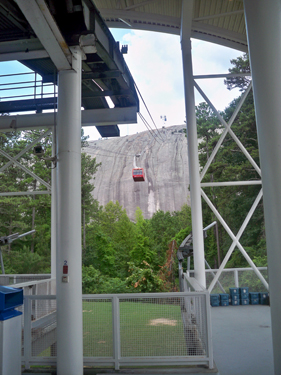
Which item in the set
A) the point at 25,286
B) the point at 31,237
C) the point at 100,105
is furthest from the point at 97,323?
the point at 31,237

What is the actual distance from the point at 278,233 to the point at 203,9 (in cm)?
901

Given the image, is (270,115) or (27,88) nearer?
(270,115)

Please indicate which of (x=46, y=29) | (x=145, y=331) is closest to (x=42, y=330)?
(x=145, y=331)

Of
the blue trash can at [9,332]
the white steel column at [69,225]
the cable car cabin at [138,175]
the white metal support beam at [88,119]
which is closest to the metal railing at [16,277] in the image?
the white metal support beam at [88,119]

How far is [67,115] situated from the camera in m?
5.89

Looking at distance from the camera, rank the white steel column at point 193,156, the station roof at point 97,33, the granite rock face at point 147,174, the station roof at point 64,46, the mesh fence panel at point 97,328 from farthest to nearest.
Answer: the granite rock face at point 147,174
the white steel column at point 193,156
the station roof at point 97,33
the mesh fence panel at point 97,328
the station roof at point 64,46

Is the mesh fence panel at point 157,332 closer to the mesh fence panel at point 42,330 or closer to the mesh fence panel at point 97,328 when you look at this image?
the mesh fence panel at point 97,328

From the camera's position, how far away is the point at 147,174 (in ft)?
253

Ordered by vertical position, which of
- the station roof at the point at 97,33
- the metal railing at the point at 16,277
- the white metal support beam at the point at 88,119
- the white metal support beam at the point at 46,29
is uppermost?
the station roof at the point at 97,33

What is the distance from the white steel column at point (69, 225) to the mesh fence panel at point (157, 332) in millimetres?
863

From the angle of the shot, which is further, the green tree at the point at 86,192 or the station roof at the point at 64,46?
the green tree at the point at 86,192

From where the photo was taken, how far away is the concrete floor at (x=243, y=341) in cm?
543

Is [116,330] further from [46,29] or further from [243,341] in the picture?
[46,29]

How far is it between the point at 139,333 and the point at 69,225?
226cm
